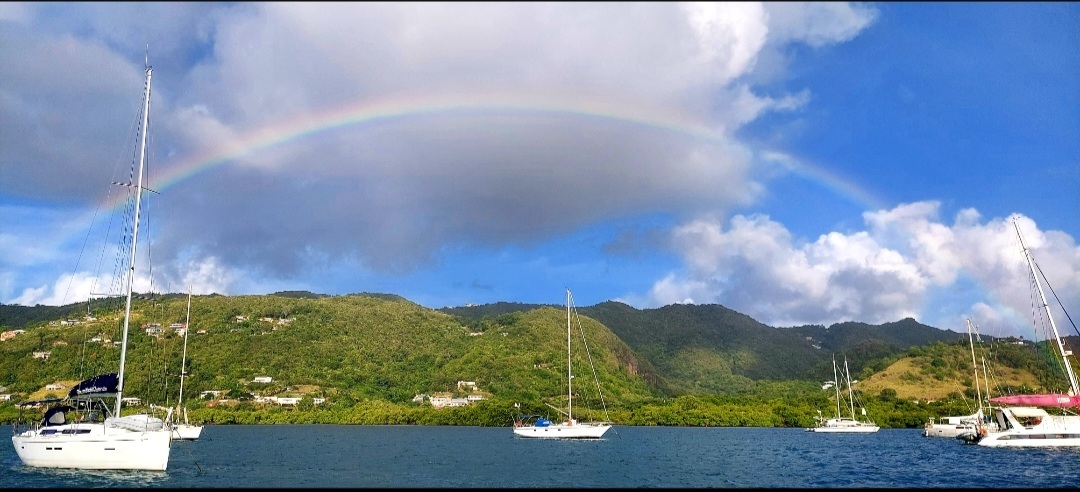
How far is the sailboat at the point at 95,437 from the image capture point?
37531 mm

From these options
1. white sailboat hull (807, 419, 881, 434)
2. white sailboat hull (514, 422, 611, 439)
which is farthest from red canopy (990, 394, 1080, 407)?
white sailboat hull (807, 419, 881, 434)

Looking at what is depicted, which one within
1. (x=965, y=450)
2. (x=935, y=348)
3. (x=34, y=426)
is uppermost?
(x=935, y=348)

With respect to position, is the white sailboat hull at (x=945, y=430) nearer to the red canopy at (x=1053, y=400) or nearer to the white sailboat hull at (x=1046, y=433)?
the red canopy at (x=1053, y=400)

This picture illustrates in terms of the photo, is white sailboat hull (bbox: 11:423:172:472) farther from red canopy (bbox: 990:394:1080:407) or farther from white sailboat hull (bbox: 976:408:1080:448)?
red canopy (bbox: 990:394:1080:407)

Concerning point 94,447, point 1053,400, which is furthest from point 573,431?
point 94,447

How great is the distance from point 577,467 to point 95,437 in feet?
101

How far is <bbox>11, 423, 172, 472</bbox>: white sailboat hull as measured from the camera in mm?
37500

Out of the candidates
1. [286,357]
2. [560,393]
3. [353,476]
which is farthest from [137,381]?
[353,476]

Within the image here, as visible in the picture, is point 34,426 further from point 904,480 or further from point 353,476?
point 904,480

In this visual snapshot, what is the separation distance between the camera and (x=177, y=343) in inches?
6117

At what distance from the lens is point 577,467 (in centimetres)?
5172

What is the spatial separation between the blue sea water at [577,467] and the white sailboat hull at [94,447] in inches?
35.5

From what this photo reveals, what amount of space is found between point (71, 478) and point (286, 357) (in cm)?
13590

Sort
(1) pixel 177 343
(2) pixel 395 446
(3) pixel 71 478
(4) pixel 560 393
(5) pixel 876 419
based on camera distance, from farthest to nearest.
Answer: (1) pixel 177 343 < (4) pixel 560 393 < (5) pixel 876 419 < (2) pixel 395 446 < (3) pixel 71 478
